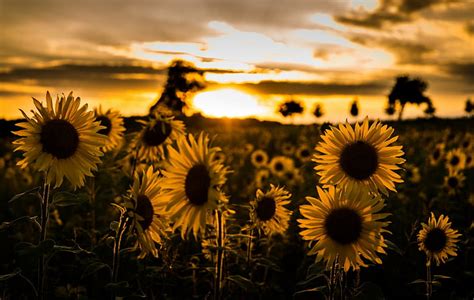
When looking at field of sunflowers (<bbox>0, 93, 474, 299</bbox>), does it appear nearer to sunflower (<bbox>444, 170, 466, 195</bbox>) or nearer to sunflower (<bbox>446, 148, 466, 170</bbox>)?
sunflower (<bbox>444, 170, 466, 195</bbox>)

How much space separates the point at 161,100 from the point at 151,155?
61 cm

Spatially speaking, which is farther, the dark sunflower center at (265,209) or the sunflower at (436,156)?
the sunflower at (436,156)

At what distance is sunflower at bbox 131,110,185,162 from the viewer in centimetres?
543

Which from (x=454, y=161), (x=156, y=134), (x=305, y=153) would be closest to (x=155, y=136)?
(x=156, y=134)

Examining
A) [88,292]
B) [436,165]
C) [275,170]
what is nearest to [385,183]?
[88,292]

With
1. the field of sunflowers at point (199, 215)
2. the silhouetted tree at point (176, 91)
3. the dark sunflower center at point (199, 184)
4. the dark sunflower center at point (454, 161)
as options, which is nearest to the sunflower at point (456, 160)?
the dark sunflower center at point (454, 161)

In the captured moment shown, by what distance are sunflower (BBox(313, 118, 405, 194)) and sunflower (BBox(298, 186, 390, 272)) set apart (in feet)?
1.02

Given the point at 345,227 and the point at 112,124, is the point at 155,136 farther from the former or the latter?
the point at 345,227

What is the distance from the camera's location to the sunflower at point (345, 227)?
351cm

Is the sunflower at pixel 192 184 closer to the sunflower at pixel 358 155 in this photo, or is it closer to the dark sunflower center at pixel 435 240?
Result: the sunflower at pixel 358 155

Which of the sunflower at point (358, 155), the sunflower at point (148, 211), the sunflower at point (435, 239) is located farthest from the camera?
the sunflower at point (435, 239)

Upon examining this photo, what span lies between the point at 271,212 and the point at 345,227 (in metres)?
1.58

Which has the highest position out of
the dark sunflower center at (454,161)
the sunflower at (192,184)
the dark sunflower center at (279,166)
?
the sunflower at (192,184)

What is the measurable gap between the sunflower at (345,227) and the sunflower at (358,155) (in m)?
0.31
